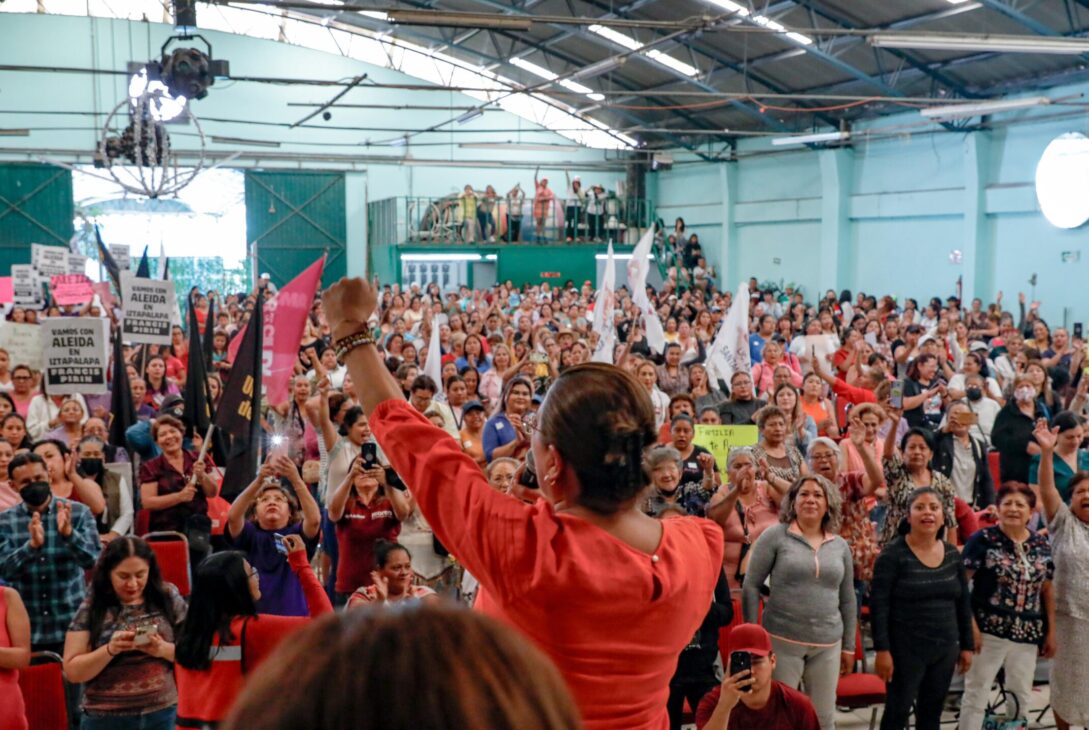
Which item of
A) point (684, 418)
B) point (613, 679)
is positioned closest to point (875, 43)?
point (684, 418)

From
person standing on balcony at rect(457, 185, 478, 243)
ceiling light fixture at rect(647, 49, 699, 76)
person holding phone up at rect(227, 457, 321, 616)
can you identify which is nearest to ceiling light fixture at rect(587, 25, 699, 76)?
ceiling light fixture at rect(647, 49, 699, 76)

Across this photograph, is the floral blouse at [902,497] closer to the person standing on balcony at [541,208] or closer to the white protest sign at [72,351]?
the white protest sign at [72,351]

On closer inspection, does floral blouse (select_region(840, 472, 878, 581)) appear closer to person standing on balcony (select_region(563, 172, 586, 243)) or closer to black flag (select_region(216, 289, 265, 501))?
black flag (select_region(216, 289, 265, 501))

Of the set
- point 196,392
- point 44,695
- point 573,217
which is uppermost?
point 573,217

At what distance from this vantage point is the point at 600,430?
1.53 m

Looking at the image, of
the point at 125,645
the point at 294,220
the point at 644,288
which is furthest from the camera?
the point at 294,220

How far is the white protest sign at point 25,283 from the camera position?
11586 millimetres

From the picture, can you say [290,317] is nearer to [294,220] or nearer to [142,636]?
[142,636]

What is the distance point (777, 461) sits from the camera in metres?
6.67

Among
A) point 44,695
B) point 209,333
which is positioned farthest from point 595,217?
point 44,695

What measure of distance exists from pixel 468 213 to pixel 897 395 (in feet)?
58.1

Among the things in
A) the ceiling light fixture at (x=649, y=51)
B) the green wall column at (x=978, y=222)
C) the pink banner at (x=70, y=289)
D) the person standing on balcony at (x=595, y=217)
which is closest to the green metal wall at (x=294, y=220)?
the person standing on balcony at (x=595, y=217)

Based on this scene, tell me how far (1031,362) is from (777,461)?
438 centimetres

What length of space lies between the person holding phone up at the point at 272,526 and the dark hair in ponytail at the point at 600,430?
3759mm
